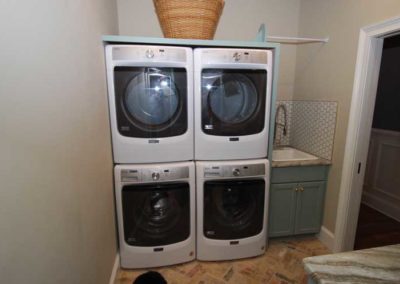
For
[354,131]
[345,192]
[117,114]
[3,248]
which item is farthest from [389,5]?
[3,248]

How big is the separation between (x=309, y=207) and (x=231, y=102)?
4.23 ft

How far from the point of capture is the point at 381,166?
280cm

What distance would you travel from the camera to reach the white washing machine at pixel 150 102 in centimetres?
148

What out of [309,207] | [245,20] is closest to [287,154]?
[309,207]

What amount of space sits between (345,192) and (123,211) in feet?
5.97

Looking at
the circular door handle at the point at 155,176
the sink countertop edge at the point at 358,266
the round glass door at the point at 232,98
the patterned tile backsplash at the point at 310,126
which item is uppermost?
the round glass door at the point at 232,98

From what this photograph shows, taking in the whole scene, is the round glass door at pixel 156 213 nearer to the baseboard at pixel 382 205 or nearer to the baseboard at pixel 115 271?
the baseboard at pixel 115 271

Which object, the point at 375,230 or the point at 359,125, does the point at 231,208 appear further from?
the point at 375,230

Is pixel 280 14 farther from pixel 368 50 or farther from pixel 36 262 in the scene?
pixel 36 262

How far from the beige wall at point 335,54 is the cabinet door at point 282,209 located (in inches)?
13.7

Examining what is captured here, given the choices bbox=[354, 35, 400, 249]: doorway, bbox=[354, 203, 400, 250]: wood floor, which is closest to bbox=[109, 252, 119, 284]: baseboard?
bbox=[354, 203, 400, 250]: wood floor

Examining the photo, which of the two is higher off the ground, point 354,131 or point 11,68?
point 11,68

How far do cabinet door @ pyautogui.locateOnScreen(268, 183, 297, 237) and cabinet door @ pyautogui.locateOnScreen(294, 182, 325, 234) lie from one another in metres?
0.06

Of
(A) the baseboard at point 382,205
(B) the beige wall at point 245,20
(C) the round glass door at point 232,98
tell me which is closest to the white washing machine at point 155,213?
(C) the round glass door at point 232,98
